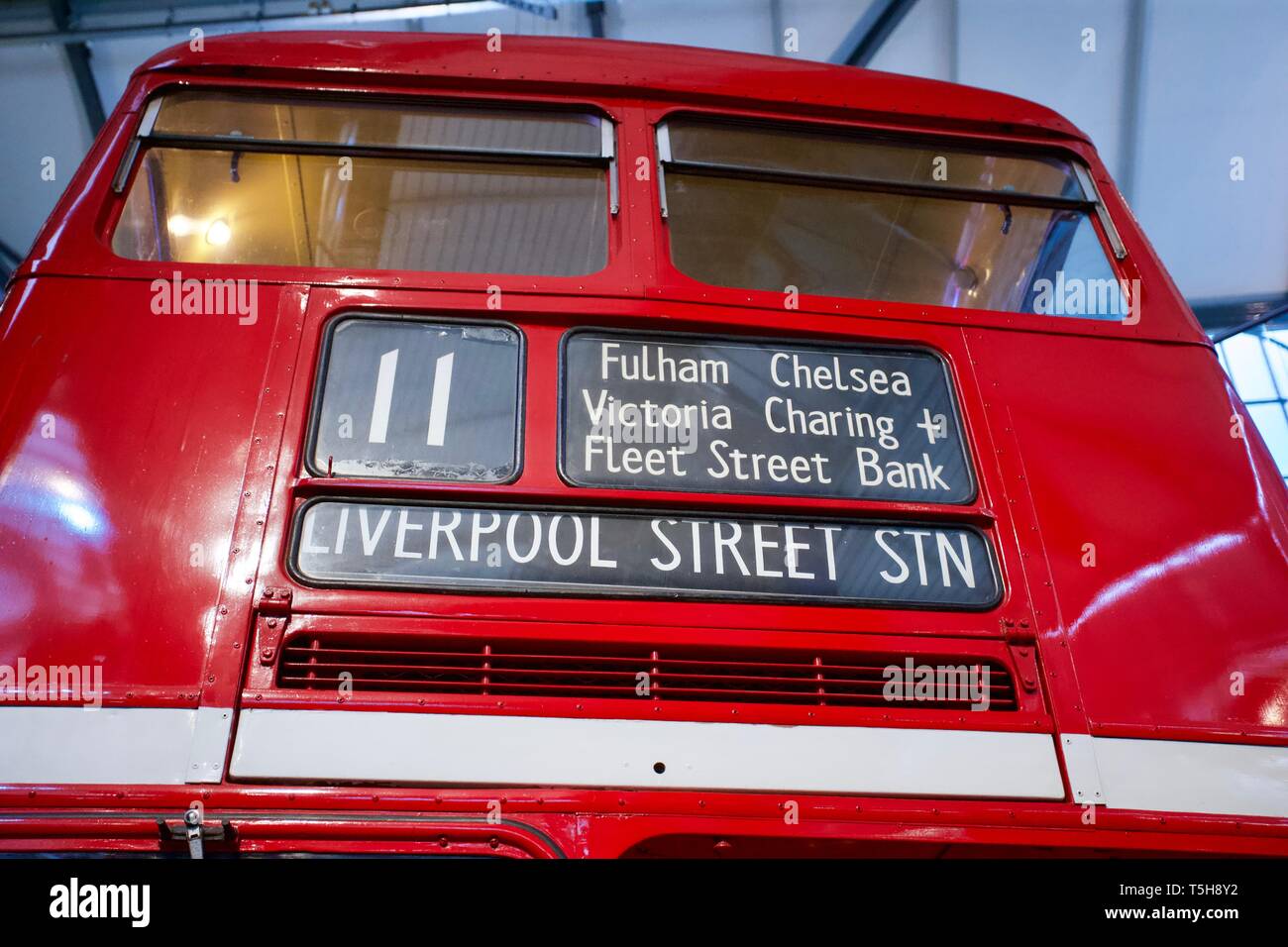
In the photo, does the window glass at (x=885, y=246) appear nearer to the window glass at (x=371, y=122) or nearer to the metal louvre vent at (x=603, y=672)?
the window glass at (x=371, y=122)

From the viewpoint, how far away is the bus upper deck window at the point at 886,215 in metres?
2.82

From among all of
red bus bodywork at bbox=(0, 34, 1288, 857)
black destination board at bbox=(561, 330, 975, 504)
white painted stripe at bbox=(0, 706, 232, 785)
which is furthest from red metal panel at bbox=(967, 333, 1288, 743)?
white painted stripe at bbox=(0, 706, 232, 785)

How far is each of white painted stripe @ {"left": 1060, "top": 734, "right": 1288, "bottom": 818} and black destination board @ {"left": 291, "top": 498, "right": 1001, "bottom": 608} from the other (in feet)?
1.30

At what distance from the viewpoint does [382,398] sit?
2.22 m

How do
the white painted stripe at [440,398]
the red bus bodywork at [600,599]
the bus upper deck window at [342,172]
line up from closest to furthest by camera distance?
the red bus bodywork at [600,599]
the white painted stripe at [440,398]
the bus upper deck window at [342,172]

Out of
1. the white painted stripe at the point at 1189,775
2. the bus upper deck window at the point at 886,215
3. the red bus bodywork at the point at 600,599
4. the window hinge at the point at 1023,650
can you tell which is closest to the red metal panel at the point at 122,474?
the red bus bodywork at the point at 600,599

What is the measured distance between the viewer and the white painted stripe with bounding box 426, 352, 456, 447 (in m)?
2.16

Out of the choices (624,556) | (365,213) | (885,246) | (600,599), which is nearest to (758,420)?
(624,556)

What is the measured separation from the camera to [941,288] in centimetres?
339

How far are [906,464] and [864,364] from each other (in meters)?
0.31

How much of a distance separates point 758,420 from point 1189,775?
45.3 inches

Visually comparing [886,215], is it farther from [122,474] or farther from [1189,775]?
[122,474]

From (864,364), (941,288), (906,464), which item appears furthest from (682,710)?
(941,288)
